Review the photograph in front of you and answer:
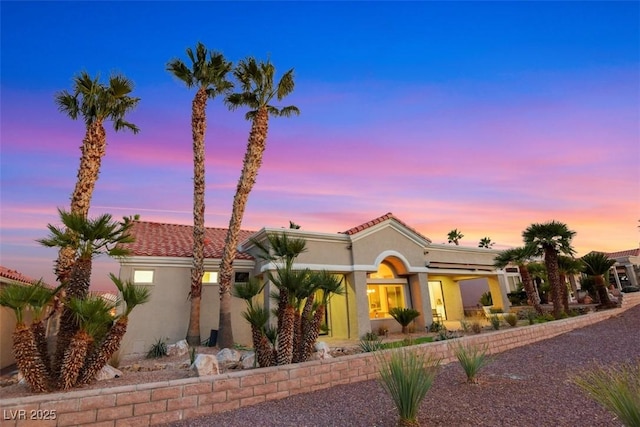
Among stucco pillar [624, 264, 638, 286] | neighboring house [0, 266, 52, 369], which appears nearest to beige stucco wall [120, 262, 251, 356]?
neighboring house [0, 266, 52, 369]

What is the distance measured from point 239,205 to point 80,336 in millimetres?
9189

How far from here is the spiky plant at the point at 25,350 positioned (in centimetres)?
632

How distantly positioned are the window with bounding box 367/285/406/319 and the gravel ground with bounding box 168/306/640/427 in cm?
1028

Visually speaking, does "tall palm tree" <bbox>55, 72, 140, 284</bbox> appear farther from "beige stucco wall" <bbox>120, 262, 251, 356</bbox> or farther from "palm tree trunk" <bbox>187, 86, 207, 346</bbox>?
"beige stucco wall" <bbox>120, 262, 251, 356</bbox>

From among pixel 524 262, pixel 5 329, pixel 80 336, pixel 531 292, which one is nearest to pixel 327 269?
pixel 80 336

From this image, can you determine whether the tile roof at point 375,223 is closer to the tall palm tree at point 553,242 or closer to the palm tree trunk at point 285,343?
the tall palm tree at point 553,242

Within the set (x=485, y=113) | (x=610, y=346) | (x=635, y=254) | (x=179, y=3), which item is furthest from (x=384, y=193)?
(x=635, y=254)

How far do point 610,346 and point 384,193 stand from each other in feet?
50.4

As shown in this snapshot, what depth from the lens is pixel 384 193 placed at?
2359cm

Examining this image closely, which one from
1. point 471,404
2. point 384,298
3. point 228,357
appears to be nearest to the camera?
point 471,404

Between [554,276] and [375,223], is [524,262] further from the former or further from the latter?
[375,223]

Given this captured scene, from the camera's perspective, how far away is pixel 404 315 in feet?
A: 57.6

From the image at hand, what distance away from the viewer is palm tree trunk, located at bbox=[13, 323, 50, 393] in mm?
6309

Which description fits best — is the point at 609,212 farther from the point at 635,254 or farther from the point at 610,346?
the point at 635,254
